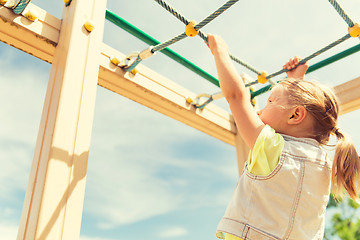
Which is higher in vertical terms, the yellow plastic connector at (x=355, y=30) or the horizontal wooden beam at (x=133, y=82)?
the horizontal wooden beam at (x=133, y=82)

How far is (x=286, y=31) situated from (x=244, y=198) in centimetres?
94

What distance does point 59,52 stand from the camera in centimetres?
86

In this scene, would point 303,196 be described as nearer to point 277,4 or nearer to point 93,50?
point 93,50

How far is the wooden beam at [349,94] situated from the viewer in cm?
125

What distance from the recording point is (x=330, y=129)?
0.77 m

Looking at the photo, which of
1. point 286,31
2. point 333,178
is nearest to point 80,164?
point 333,178

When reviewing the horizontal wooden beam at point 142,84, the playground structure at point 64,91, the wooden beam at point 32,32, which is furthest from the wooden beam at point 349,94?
the wooden beam at point 32,32

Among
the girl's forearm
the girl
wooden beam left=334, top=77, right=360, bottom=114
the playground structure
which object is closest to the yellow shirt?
the girl

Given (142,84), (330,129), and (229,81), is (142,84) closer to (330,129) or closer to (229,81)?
(229,81)

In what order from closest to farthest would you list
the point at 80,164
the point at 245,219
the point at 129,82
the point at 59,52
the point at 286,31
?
the point at 245,219
the point at 80,164
the point at 59,52
the point at 129,82
the point at 286,31

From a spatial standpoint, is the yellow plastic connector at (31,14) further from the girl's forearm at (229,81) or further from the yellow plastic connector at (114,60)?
the girl's forearm at (229,81)

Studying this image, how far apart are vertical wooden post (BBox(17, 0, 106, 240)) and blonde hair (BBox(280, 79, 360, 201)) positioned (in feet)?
1.68

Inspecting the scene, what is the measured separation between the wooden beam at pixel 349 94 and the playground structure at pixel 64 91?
31.3 inches

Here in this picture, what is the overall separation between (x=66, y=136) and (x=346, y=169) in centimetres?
64
